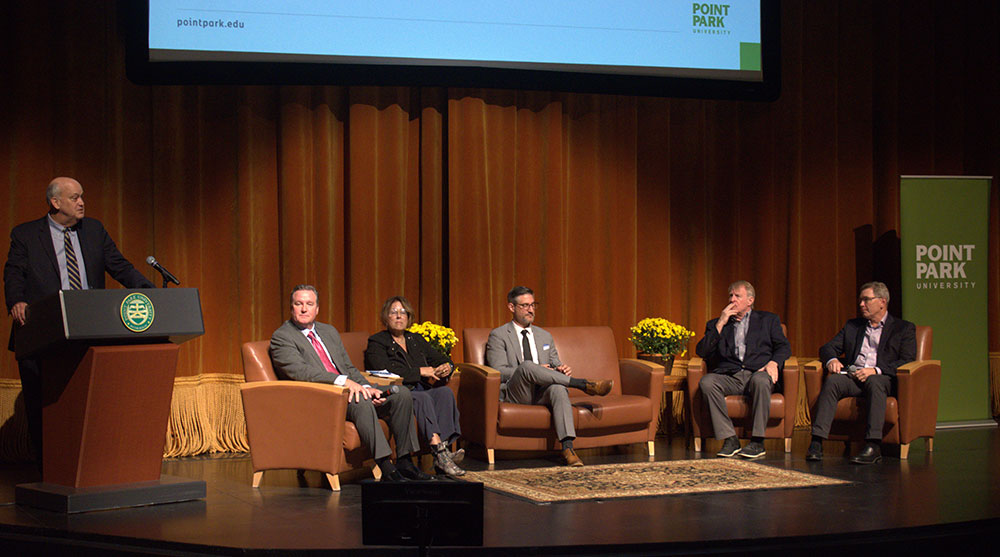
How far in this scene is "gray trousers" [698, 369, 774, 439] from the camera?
222 inches

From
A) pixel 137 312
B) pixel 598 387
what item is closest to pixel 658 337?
pixel 598 387

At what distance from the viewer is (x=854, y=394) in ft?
18.5

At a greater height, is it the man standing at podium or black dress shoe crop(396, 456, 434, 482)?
the man standing at podium

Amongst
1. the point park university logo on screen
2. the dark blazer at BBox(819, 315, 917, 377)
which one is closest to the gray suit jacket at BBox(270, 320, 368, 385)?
the dark blazer at BBox(819, 315, 917, 377)

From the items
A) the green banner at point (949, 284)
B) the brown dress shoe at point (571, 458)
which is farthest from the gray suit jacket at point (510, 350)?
the green banner at point (949, 284)

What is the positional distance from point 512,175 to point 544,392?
1.62 metres

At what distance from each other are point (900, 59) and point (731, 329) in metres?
2.82

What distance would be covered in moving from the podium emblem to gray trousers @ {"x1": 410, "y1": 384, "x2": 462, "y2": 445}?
1466 mm

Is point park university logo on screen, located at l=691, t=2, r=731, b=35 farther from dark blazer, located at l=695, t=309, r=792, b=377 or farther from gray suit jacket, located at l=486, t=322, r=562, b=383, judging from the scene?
gray suit jacket, located at l=486, t=322, r=562, b=383

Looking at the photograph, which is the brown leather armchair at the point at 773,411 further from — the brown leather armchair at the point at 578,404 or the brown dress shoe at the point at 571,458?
the brown dress shoe at the point at 571,458

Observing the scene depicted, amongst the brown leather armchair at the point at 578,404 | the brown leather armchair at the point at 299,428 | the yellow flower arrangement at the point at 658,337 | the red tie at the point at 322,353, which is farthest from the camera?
the yellow flower arrangement at the point at 658,337

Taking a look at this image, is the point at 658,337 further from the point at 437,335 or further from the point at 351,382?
the point at 351,382

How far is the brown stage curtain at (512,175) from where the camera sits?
5867 mm

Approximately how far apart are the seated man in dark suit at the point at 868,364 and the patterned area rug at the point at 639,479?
1.78 feet
